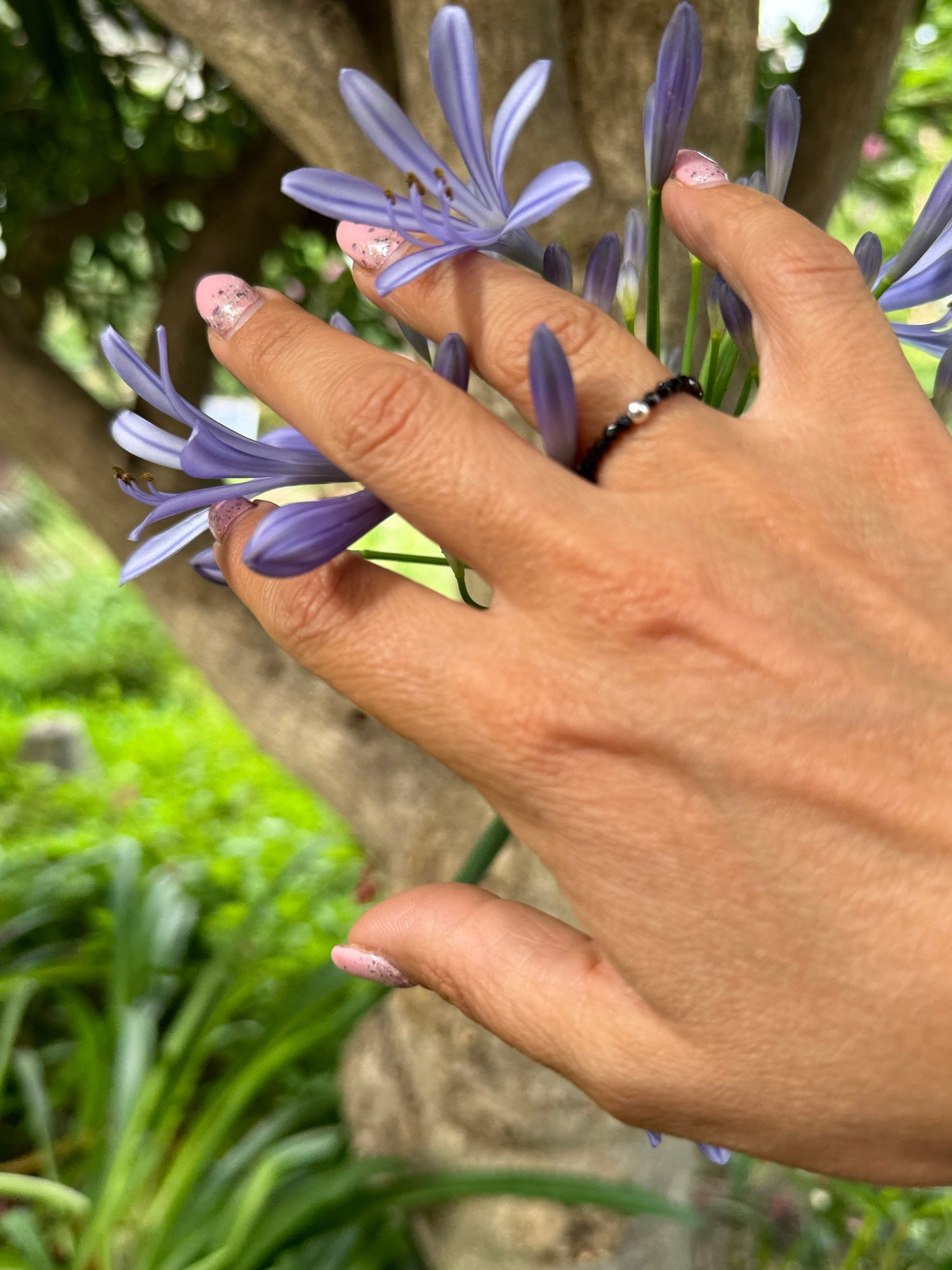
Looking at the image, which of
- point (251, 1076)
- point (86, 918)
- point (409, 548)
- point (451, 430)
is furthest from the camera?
point (409, 548)

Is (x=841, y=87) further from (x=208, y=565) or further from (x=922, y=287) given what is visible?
(x=208, y=565)

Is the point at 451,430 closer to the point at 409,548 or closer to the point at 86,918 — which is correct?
the point at 86,918

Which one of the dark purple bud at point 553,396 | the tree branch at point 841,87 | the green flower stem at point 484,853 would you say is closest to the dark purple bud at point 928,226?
the dark purple bud at point 553,396

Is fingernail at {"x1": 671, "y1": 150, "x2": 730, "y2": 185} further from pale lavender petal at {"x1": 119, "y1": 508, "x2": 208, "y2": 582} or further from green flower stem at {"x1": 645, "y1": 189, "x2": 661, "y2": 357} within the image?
pale lavender petal at {"x1": 119, "y1": 508, "x2": 208, "y2": 582}

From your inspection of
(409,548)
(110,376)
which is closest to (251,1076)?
(110,376)

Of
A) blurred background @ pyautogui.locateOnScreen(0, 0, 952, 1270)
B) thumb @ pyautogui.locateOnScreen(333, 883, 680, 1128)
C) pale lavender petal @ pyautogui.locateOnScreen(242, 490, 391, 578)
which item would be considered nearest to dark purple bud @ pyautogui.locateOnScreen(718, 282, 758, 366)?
pale lavender petal @ pyautogui.locateOnScreen(242, 490, 391, 578)

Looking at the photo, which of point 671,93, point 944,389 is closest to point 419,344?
point 671,93
